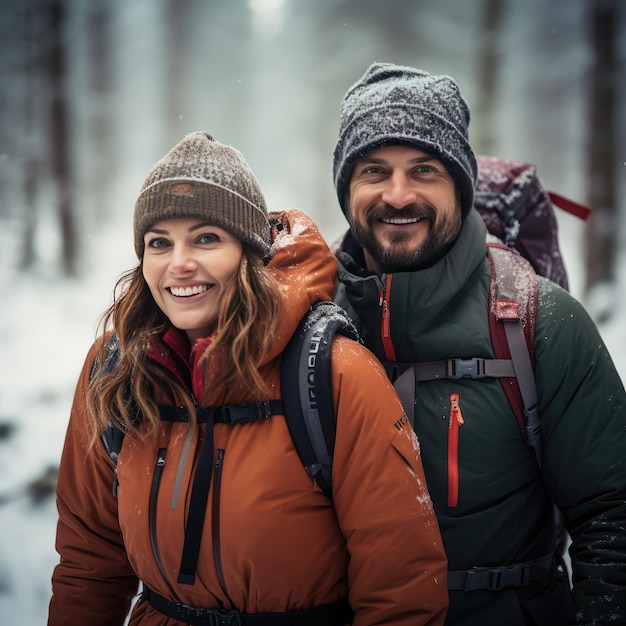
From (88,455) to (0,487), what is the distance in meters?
3.95

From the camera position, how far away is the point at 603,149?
21.2 ft

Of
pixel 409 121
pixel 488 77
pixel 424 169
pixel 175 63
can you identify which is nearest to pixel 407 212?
pixel 424 169

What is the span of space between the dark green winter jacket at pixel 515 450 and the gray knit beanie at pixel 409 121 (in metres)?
0.47

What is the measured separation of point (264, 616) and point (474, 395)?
3.43 feet

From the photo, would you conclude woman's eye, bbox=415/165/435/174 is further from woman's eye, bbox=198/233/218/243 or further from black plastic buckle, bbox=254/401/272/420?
black plastic buckle, bbox=254/401/272/420

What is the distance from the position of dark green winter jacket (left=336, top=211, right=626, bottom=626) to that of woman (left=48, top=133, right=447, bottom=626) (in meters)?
0.35

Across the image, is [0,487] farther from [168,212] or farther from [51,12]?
[51,12]

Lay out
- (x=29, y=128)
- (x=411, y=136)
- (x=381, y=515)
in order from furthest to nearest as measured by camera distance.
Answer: (x=29, y=128), (x=411, y=136), (x=381, y=515)

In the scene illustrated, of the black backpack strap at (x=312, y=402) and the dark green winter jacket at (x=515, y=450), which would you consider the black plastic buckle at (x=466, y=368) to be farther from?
the black backpack strap at (x=312, y=402)

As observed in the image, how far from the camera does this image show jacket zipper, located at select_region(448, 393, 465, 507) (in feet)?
6.82

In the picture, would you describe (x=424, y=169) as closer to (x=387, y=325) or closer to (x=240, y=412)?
(x=387, y=325)

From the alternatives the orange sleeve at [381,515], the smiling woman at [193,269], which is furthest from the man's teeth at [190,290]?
the orange sleeve at [381,515]

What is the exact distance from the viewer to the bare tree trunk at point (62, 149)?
6.96 meters


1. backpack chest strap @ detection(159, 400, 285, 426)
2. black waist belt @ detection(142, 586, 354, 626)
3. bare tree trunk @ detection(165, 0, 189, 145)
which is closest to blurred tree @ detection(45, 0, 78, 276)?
bare tree trunk @ detection(165, 0, 189, 145)
